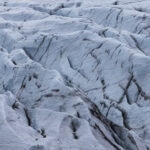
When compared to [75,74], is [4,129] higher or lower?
higher

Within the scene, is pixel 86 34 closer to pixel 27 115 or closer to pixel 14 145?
pixel 27 115

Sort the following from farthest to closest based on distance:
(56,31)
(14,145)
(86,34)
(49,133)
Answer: (56,31) < (86,34) < (49,133) < (14,145)

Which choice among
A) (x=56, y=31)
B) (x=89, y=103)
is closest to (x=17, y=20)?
(x=56, y=31)

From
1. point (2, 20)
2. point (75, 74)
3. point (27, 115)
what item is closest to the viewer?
point (27, 115)

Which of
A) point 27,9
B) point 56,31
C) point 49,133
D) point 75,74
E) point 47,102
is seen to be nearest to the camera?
point 49,133

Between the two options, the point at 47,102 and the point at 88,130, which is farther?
the point at 47,102

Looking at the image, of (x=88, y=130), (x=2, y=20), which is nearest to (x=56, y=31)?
(x=2, y=20)
